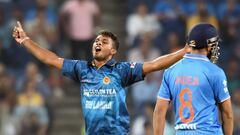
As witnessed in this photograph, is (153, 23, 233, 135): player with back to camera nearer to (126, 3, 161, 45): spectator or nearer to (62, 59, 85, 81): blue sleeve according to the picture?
(62, 59, 85, 81): blue sleeve

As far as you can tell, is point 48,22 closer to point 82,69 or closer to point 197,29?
point 82,69

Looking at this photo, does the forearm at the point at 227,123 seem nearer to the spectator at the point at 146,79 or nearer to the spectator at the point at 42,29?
the spectator at the point at 146,79

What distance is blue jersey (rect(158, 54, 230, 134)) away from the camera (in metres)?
6.53

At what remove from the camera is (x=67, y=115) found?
1438 cm

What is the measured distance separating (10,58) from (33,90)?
110cm

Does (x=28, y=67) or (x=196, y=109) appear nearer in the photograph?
(x=196, y=109)

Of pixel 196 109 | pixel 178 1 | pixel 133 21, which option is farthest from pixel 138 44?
pixel 196 109

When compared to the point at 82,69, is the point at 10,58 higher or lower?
higher

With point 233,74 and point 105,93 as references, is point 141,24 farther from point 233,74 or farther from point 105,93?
point 105,93

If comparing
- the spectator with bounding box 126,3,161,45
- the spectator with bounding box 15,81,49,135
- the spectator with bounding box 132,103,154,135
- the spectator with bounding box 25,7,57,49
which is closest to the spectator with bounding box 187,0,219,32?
the spectator with bounding box 126,3,161,45

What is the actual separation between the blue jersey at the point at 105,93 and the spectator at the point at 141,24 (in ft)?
23.1

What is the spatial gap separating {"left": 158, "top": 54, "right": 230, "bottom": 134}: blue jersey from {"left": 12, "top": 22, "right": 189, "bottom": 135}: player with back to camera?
15.0 inches

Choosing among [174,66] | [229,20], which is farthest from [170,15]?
[174,66]

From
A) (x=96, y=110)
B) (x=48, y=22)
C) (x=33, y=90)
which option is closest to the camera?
(x=96, y=110)
